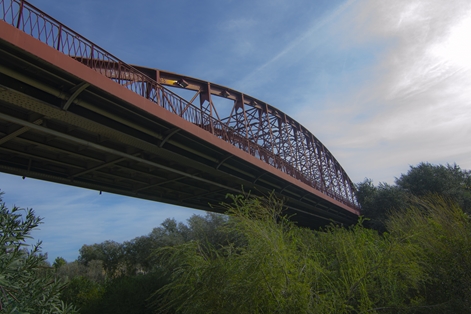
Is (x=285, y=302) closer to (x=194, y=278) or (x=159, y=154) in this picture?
(x=194, y=278)

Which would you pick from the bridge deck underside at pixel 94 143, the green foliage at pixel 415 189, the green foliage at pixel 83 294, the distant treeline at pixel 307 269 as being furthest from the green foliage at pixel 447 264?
the green foliage at pixel 415 189

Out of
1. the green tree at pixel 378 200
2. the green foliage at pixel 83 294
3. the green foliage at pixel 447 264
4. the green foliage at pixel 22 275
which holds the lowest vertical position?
the green foliage at pixel 83 294

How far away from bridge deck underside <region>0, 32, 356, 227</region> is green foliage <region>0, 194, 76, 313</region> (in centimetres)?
597

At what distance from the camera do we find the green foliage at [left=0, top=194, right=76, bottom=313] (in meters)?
2.22

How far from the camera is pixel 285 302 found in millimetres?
4668

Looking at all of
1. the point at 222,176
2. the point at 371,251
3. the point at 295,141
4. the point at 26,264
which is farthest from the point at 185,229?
the point at 26,264

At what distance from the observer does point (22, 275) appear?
97.3 inches

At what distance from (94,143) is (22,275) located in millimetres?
9154

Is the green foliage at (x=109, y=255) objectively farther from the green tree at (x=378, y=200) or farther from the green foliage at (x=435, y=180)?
Result: the green foliage at (x=435, y=180)

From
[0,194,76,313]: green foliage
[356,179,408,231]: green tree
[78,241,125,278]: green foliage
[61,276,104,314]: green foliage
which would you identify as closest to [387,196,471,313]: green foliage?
[0,194,76,313]: green foliage

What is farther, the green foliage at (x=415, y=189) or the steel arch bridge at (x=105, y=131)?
the green foliage at (x=415, y=189)

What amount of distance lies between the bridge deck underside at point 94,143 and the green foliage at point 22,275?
5.97 m

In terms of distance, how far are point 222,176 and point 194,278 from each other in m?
11.7

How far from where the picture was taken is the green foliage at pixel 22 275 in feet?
7.28
